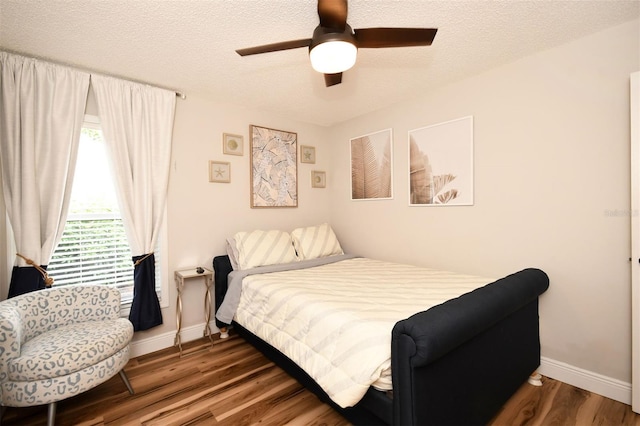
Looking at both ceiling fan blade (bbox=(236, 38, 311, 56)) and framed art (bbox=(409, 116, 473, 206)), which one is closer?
ceiling fan blade (bbox=(236, 38, 311, 56))

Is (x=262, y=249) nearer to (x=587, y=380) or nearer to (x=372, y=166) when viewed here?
(x=372, y=166)

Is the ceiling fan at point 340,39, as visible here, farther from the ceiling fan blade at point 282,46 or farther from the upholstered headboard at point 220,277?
the upholstered headboard at point 220,277

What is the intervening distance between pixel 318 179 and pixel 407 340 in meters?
2.99

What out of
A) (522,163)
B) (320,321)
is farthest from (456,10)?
(320,321)

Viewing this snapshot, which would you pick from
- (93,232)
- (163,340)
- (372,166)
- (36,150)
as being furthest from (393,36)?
(163,340)

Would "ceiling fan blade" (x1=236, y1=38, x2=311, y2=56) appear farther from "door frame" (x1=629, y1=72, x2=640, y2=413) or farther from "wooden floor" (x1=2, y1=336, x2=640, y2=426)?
"wooden floor" (x1=2, y1=336, x2=640, y2=426)

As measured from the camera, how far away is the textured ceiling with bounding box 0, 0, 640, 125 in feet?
5.82

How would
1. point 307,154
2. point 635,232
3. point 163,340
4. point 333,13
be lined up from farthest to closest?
point 307,154 → point 163,340 → point 635,232 → point 333,13

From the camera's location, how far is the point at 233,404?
6.57ft

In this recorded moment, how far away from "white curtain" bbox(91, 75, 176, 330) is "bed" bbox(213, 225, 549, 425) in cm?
81

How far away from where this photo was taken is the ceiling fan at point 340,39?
149cm

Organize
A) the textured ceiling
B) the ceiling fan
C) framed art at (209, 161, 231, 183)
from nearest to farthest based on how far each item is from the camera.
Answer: the ceiling fan, the textured ceiling, framed art at (209, 161, 231, 183)

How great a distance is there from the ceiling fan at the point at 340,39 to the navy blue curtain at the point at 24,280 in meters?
2.24

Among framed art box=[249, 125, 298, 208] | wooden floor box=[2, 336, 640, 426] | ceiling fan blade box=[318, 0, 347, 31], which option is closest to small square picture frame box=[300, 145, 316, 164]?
framed art box=[249, 125, 298, 208]
